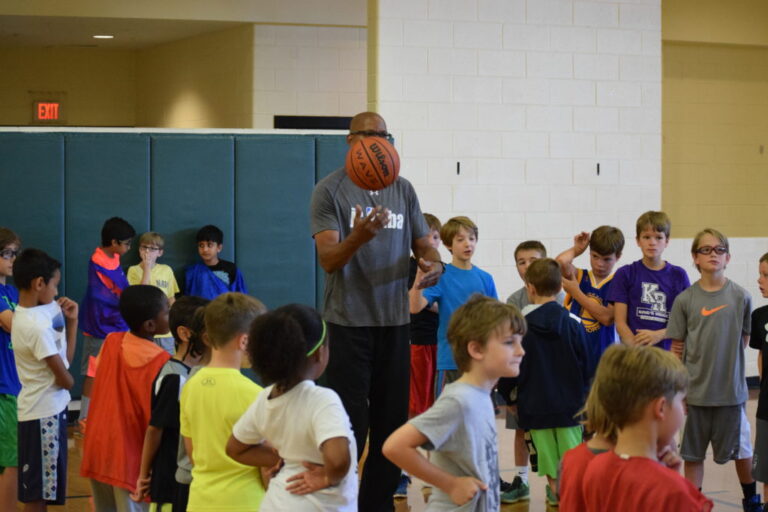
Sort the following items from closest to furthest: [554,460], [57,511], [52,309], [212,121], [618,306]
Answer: [52,309] → [554,460] → [57,511] → [618,306] → [212,121]

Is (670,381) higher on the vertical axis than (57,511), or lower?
higher

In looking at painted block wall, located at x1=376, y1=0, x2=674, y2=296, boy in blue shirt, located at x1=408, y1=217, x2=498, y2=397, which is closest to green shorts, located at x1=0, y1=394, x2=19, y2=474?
boy in blue shirt, located at x1=408, y1=217, x2=498, y2=397

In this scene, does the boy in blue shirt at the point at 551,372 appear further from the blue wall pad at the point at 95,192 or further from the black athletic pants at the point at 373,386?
the blue wall pad at the point at 95,192

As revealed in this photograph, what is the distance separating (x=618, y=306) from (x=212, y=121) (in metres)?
7.23

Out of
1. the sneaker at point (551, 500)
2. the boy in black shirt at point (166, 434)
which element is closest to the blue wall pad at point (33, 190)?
the sneaker at point (551, 500)

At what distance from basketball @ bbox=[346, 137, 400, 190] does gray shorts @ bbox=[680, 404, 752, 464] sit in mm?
2089

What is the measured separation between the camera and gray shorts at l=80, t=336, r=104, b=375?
7.31m

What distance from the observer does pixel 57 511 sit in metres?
5.25

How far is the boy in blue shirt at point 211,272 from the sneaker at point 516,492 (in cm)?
288

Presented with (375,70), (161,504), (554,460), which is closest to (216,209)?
(375,70)

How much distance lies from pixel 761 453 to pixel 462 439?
2.52 m

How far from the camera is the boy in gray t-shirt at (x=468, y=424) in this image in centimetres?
278

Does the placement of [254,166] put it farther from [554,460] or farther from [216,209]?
[554,460]

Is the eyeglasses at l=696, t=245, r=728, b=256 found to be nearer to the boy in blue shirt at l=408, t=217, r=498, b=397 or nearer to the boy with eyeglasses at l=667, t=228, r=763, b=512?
the boy with eyeglasses at l=667, t=228, r=763, b=512
